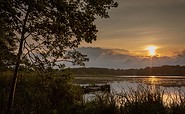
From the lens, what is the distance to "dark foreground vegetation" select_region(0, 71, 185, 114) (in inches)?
480

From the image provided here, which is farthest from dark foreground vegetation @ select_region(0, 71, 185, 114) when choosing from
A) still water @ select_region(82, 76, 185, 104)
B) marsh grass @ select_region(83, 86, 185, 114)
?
still water @ select_region(82, 76, 185, 104)

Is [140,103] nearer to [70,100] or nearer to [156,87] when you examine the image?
[156,87]

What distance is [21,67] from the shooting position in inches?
477

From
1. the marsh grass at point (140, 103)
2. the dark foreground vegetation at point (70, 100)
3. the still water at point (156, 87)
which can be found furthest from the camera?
the still water at point (156, 87)

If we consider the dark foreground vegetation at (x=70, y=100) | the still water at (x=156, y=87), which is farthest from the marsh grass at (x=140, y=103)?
the still water at (x=156, y=87)

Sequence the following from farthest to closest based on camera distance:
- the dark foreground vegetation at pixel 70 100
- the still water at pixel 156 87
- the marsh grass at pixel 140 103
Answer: the still water at pixel 156 87 → the dark foreground vegetation at pixel 70 100 → the marsh grass at pixel 140 103

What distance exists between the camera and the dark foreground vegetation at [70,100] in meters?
12.2

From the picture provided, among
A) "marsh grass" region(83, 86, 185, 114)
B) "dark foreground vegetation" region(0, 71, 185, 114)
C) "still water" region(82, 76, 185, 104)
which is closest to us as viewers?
"marsh grass" region(83, 86, 185, 114)

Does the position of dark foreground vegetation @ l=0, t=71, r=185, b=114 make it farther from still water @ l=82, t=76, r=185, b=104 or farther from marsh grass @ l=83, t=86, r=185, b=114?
still water @ l=82, t=76, r=185, b=104

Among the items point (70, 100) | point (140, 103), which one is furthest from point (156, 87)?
point (70, 100)

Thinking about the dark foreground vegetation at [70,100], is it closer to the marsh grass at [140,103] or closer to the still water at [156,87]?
the marsh grass at [140,103]

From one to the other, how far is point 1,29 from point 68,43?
9.30ft

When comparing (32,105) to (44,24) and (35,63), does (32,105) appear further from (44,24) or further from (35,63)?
(44,24)

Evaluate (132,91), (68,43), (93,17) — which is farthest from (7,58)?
(132,91)
